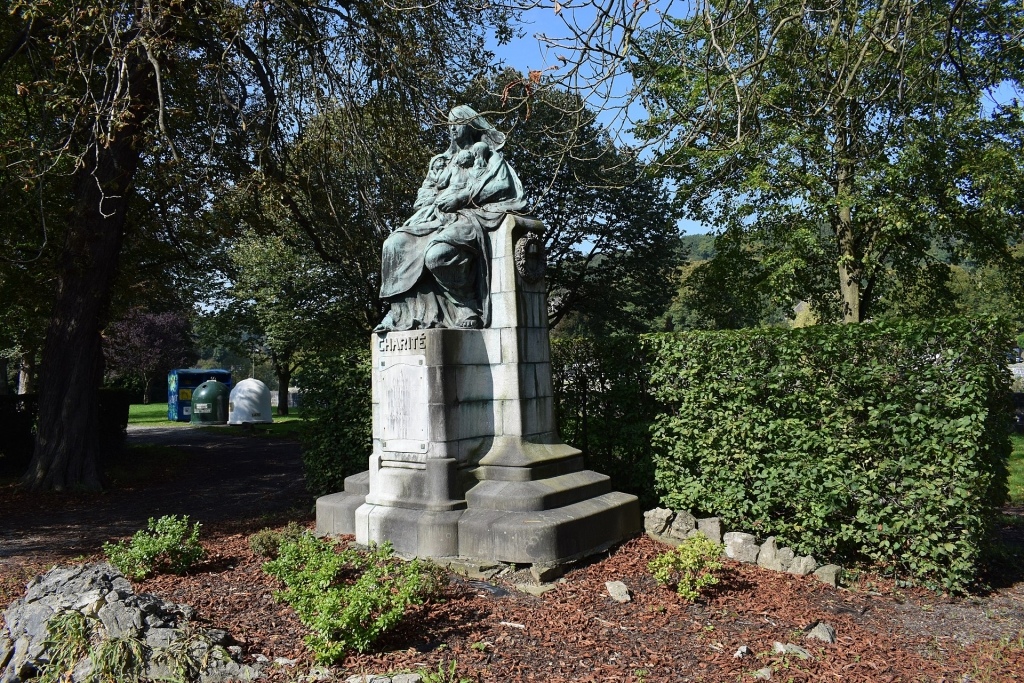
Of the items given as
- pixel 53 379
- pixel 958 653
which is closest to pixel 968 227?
pixel 958 653

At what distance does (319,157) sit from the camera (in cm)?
1116

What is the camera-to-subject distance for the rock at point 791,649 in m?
4.71

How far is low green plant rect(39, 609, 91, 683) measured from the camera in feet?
13.5

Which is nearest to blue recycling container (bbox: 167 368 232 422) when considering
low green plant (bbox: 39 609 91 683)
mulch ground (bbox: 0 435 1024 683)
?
mulch ground (bbox: 0 435 1024 683)

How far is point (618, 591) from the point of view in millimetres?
5711

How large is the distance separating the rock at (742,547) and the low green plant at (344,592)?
2871 mm

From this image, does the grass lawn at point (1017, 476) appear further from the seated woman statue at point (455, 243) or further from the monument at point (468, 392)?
the seated woman statue at point (455, 243)

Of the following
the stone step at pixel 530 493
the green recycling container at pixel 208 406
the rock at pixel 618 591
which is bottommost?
the rock at pixel 618 591

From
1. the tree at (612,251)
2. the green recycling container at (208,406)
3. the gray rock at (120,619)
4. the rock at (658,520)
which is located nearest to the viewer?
the gray rock at (120,619)

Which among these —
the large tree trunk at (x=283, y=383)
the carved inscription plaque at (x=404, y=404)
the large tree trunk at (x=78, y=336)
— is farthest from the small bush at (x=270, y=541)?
the large tree trunk at (x=283, y=383)

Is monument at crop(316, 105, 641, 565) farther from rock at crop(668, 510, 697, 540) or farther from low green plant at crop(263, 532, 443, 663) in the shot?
low green plant at crop(263, 532, 443, 663)

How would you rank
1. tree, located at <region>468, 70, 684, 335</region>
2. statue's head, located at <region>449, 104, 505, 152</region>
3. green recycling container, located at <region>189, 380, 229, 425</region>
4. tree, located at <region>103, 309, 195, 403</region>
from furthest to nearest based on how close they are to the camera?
tree, located at <region>103, 309, 195, 403</region>
green recycling container, located at <region>189, 380, 229, 425</region>
tree, located at <region>468, 70, 684, 335</region>
statue's head, located at <region>449, 104, 505, 152</region>

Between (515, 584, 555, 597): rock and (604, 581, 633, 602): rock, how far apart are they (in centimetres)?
45

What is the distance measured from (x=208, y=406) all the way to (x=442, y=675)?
2610 cm
